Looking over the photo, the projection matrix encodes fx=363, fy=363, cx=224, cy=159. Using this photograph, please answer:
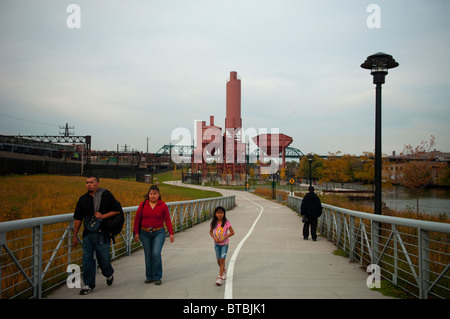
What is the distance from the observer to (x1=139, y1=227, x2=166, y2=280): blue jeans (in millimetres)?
6363

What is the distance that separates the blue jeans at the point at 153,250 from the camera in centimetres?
636

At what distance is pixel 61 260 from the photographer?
7.62 metres

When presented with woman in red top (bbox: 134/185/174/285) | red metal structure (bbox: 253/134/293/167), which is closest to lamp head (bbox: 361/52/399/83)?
woman in red top (bbox: 134/185/174/285)

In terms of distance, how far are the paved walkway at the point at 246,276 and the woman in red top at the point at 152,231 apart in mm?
279

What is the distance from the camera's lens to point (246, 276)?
278 inches

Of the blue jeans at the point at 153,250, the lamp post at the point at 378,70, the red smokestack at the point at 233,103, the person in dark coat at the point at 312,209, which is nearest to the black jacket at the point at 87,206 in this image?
the blue jeans at the point at 153,250

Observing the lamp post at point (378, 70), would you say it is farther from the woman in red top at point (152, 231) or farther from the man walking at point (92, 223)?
the man walking at point (92, 223)

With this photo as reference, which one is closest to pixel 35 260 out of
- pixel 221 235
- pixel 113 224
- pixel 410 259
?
pixel 113 224

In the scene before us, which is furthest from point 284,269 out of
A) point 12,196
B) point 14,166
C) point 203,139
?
point 203,139

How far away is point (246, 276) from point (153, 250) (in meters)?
1.92

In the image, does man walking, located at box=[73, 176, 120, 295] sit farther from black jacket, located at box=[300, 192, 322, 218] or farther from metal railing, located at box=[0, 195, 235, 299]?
black jacket, located at box=[300, 192, 322, 218]

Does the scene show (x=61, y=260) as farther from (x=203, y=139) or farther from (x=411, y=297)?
(x=203, y=139)

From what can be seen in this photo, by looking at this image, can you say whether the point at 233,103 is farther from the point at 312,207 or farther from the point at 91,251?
the point at 91,251

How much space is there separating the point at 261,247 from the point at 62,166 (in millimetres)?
56828
